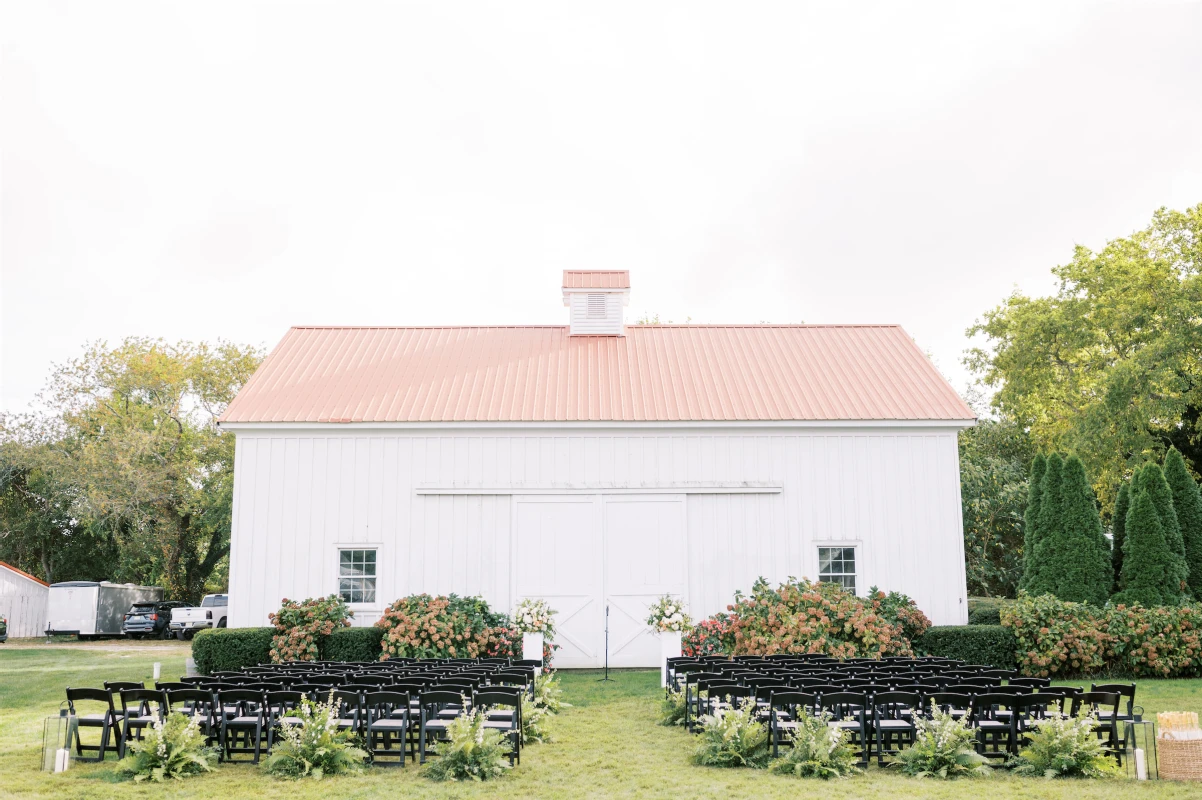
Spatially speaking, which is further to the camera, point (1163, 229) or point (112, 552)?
point (112, 552)

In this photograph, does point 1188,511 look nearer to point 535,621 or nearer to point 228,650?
point 535,621

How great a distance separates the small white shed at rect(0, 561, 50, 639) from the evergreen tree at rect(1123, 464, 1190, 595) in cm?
3538

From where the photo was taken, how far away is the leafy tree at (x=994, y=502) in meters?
33.1

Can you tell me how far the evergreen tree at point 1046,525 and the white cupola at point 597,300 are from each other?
414 inches

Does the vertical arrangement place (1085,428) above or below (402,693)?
above

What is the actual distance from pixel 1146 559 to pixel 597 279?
45.4 feet

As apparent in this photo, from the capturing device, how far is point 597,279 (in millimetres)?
25062

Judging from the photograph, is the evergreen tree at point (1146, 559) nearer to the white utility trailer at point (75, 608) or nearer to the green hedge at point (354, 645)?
the green hedge at point (354, 645)

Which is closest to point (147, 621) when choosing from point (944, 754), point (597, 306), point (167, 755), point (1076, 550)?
point (597, 306)

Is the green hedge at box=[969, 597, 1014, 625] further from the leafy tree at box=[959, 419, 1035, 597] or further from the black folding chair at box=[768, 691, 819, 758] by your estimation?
the leafy tree at box=[959, 419, 1035, 597]

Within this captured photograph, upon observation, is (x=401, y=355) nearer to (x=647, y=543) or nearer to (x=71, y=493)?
(x=647, y=543)

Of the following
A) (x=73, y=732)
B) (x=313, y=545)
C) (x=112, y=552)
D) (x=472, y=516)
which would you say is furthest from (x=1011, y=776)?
(x=112, y=552)

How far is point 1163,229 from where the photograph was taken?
29359 mm

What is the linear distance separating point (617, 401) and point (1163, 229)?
757 inches
